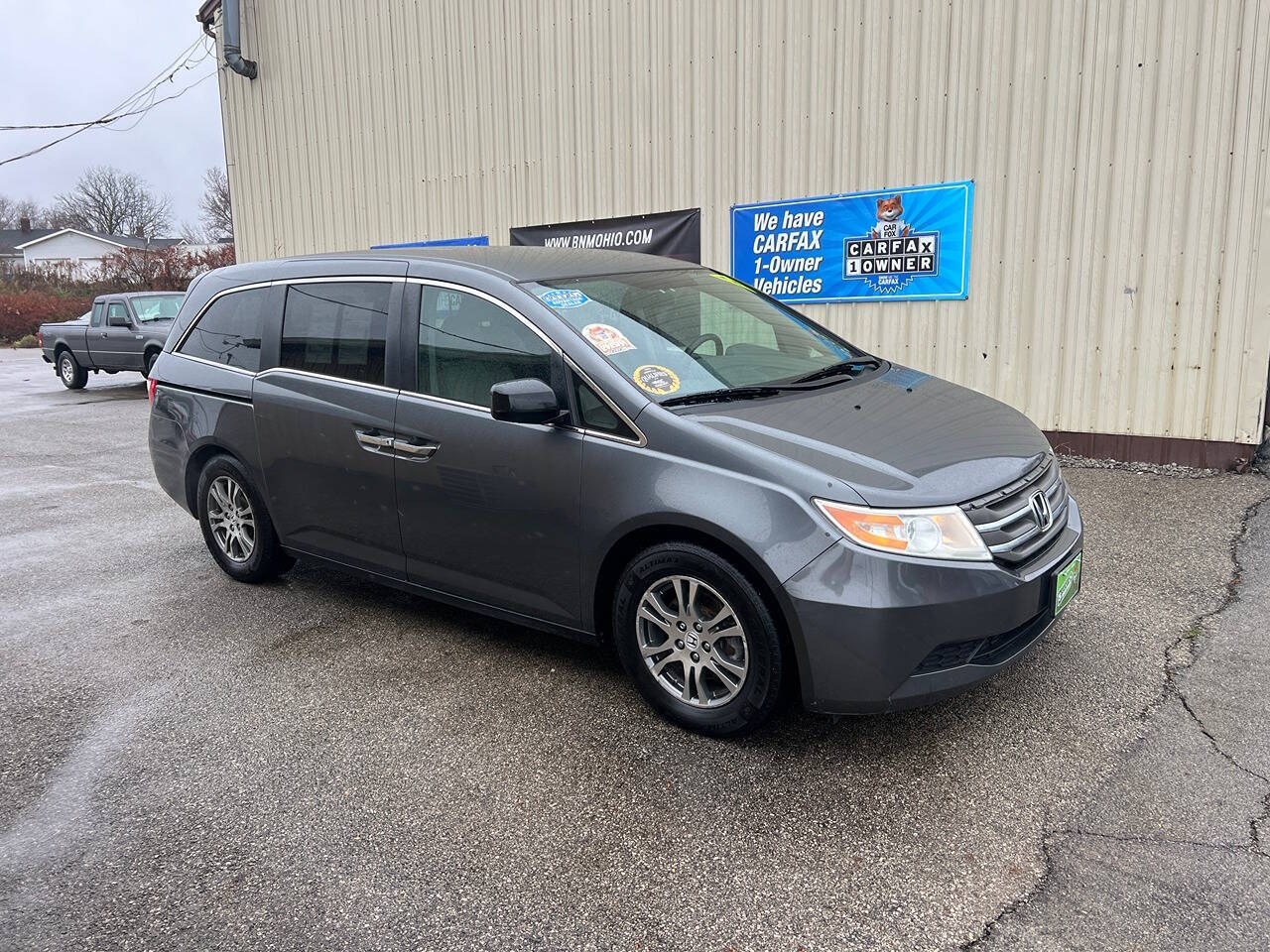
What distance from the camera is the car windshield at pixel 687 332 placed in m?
3.67

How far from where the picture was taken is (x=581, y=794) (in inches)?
122

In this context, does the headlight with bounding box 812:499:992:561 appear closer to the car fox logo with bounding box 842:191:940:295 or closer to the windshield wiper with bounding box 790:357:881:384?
the windshield wiper with bounding box 790:357:881:384

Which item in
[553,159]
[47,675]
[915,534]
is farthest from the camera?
[553,159]

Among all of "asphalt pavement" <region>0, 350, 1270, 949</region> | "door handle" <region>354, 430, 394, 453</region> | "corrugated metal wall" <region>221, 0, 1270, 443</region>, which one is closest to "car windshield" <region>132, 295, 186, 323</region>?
"corrugated metal wall" <region>221, 0, 1270, 443</region>

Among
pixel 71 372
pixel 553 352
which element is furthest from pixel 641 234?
pixel 71 372

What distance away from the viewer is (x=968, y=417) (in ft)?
12.2

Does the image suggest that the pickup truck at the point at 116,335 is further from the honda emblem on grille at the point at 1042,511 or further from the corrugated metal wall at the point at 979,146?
the honda emblem on grille at the point at 1042,511

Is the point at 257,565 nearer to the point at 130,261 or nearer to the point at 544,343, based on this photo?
the point at 544,343

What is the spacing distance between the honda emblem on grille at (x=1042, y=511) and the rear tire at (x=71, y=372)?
60.0ft

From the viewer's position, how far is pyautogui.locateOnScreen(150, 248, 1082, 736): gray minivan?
299 cm

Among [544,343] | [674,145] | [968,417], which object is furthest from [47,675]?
[674,145]

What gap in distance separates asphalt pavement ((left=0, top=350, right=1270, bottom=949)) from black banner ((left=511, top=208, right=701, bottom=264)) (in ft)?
18.5

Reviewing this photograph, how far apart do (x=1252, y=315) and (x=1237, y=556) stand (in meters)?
2.40

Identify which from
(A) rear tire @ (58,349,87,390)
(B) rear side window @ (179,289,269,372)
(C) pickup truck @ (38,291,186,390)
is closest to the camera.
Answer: (B) rear side window @ (179,289,269,372)
